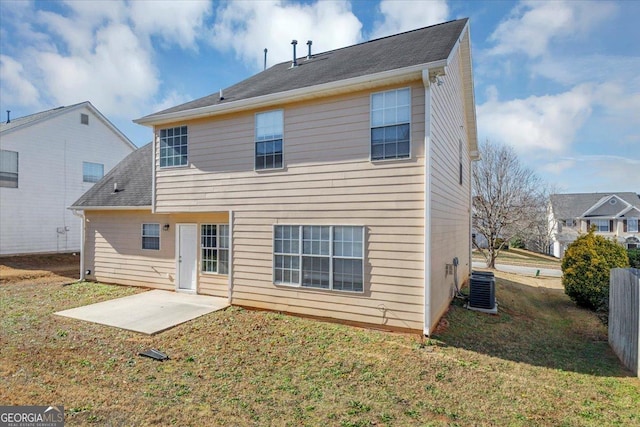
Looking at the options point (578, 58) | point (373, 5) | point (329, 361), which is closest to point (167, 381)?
point (329, 361)

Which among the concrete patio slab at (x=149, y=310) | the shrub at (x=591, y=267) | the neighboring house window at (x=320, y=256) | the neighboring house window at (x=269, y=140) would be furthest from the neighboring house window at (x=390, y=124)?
the shrub at (x=591, y=267)

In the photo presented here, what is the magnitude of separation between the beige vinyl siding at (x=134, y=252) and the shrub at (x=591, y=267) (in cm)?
1049

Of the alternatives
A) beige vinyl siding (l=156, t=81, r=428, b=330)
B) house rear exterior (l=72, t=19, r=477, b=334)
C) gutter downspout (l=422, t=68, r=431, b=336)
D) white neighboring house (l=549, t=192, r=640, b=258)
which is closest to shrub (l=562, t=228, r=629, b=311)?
house rear exterior (l=72, t=19, r=477, b=334)

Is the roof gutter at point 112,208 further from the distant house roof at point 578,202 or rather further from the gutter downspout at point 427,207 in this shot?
the distant house roof at point 578,202

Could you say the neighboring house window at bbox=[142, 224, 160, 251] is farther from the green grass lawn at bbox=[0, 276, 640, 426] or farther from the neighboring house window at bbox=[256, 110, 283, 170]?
the neighboring house window at bbox=[256, 110, 283, 170]

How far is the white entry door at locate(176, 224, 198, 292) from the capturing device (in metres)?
9.69

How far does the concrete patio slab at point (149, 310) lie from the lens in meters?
6.98

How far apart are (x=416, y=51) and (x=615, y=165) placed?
4877 centimetres

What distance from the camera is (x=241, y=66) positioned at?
1305cm

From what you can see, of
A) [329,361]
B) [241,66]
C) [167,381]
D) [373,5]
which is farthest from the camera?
[241,66]

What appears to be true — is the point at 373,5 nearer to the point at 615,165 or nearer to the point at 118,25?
the point at 118,25

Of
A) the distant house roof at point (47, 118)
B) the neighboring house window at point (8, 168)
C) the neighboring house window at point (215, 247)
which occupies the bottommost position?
the neighboring house window at point (215, 247)

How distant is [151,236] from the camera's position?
1050cm

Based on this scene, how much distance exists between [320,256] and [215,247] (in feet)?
12.0
